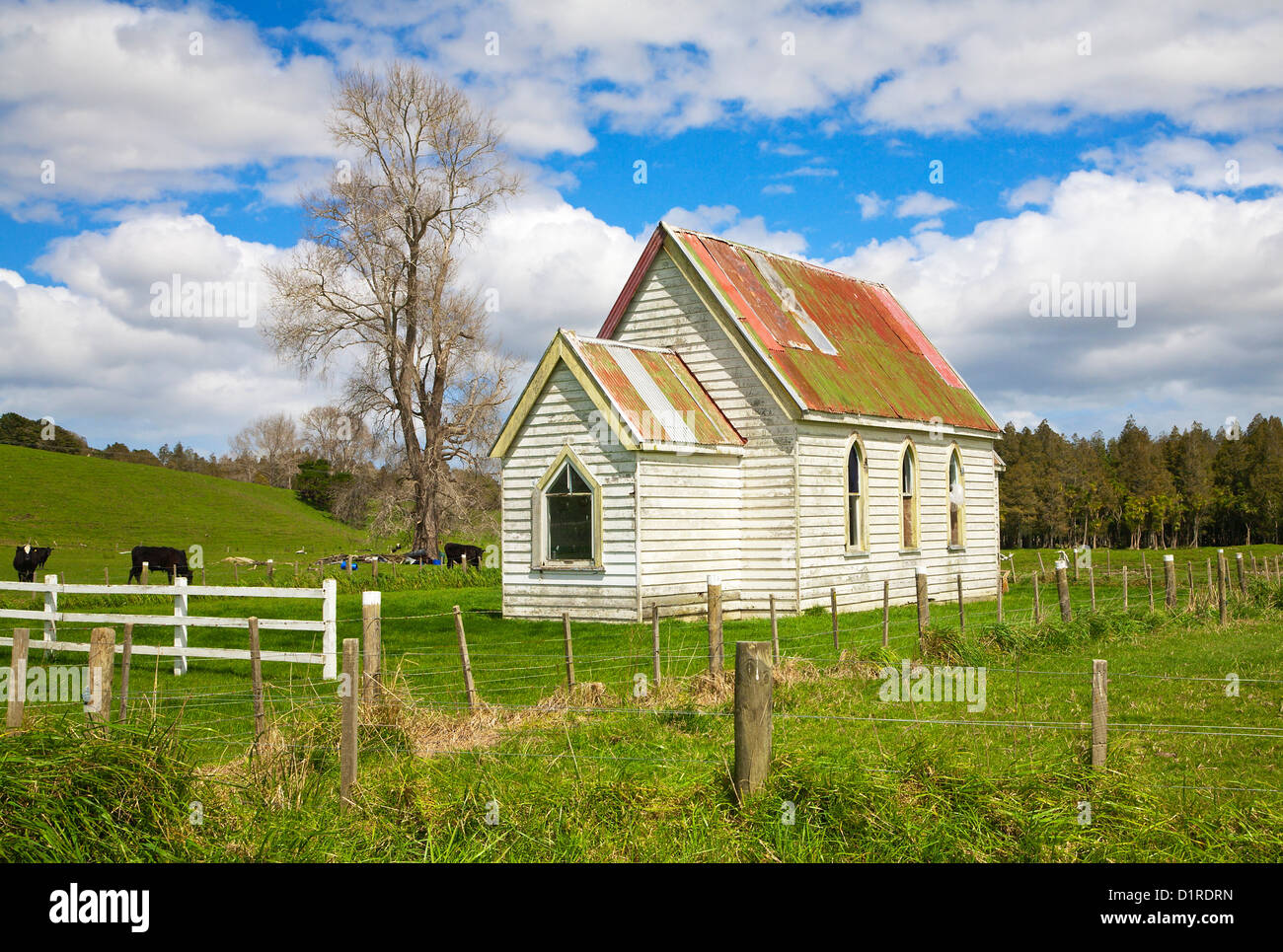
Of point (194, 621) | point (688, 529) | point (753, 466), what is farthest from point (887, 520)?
point (194, 621)

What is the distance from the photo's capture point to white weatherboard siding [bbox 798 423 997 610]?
837 inches

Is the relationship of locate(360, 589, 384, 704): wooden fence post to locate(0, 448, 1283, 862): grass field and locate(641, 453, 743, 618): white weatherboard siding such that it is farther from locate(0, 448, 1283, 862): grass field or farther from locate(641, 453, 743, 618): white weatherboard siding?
locate(641, 453, 743, 618): white weatherboard siding

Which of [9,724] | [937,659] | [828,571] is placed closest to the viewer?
[9,724]

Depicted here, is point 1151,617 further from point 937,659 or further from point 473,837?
point 473,837

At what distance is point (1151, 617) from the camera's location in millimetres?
18734

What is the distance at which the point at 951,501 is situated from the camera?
88.7 ft

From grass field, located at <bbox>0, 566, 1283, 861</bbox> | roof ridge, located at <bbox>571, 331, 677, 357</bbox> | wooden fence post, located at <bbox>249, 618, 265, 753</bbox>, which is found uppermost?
roof ridge, located at <bbox>571, 331, 677, 357</bbox>

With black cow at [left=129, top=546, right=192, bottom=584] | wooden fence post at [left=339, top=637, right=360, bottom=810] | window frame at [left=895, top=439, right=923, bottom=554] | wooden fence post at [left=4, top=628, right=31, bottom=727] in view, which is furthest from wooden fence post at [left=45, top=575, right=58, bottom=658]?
window frame at [left=895, top=439, right=923, bottom=554]

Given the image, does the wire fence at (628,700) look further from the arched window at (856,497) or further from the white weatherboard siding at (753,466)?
the arched window at (856,497)

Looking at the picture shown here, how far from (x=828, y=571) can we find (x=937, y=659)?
815cm

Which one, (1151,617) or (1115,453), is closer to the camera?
(1151,617)

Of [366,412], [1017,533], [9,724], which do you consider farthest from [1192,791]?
[1017,533]

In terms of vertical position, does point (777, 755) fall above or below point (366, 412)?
below

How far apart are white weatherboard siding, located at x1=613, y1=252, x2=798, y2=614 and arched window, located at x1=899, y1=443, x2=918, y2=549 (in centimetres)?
527
